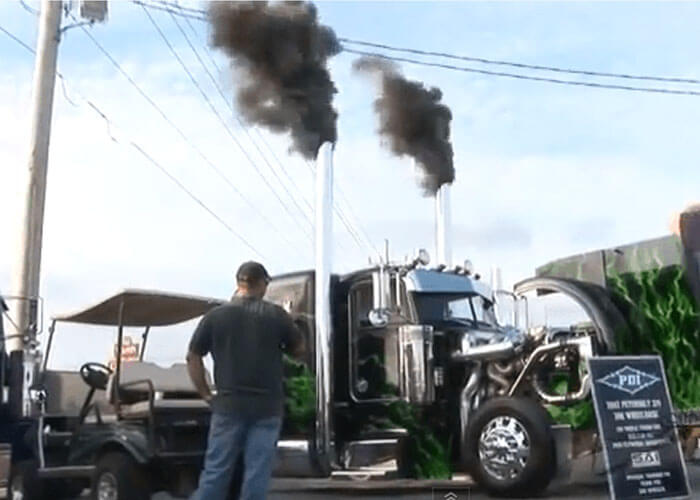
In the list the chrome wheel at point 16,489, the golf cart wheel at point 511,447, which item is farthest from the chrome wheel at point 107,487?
the golf cart wheel at point 511,447

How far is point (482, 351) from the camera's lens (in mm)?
11227

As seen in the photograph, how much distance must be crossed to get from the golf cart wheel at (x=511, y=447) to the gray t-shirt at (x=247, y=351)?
4.45m

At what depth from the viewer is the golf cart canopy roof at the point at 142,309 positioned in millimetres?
10297

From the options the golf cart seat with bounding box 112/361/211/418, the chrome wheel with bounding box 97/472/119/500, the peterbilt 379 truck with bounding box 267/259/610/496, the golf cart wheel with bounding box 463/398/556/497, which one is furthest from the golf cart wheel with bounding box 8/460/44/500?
the golf cart wheel with bounding box 463/398/556/497

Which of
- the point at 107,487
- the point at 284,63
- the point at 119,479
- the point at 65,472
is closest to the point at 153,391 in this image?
the point at 119,479

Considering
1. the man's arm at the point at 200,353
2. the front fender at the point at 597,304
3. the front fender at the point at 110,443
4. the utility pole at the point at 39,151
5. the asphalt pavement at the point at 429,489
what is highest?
the utility pole at the point at 39,151

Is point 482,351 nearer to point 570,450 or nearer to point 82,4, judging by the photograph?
point 570,450

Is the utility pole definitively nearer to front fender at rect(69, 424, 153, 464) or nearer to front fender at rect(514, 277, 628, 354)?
front fender at rect(69, 424, 153, 464)

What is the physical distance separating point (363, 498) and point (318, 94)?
8.58m

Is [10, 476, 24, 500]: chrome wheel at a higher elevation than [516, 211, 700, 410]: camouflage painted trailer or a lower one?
lower

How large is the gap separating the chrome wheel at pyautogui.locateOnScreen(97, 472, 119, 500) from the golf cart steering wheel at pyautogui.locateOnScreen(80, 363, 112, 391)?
843 mm

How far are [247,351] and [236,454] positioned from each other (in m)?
0.55

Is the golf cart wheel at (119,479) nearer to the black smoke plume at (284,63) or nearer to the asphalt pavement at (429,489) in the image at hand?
the asphalt pavement at (429,489)

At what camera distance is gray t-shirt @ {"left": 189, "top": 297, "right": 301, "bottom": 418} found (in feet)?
20.4
